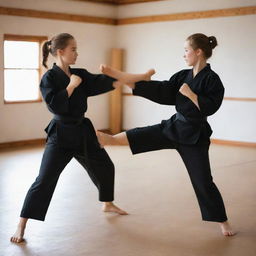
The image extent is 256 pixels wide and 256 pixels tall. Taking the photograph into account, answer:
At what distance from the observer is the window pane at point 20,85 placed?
7.32 m

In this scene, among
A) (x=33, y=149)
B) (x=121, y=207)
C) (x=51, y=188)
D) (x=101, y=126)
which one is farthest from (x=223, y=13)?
(x=51, y=188)

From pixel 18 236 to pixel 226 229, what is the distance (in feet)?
4.61

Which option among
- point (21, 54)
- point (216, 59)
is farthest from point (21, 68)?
point (216, 59)

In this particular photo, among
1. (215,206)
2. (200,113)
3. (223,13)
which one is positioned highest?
(223,13)

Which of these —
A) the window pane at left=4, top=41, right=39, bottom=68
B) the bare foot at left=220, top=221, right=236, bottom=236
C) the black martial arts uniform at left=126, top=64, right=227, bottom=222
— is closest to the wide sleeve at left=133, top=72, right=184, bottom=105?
the black martial arts uniform at left=126, top=64, right=227, bottom=222

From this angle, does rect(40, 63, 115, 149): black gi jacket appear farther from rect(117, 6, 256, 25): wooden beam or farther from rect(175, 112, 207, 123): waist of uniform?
rect(117, 6, 256, 25): wooden beam

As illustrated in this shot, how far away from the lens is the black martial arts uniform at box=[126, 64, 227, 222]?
316 cm

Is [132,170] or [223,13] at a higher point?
[223,13]

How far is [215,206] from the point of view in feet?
10.6

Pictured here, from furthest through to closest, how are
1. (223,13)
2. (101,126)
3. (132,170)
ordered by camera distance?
(101,126) → (223,13) → (132,170)

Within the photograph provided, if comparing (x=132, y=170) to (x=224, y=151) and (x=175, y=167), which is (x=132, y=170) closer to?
(x=175, y=167)

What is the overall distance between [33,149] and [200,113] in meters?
4.45

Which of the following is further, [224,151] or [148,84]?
[224,151]

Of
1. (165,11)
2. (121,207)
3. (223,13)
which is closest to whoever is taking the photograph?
(121,207)
